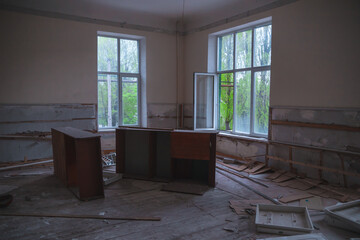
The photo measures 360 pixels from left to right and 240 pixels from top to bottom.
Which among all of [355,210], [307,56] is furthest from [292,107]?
[355,210]

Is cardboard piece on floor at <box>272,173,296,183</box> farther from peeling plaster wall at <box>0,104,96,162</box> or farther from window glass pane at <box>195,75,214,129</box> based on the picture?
peeling plaster wall at <box>0,104,96,162</box>

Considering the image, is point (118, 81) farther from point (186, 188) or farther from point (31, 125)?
point (186, 188)

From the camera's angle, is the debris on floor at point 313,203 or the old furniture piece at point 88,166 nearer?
the debris on floor at point 313,203

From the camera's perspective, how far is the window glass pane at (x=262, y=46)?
607cm

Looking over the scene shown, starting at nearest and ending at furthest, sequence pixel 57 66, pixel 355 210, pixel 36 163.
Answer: pixel 355 210
pixel 36 163
pixel 57 66

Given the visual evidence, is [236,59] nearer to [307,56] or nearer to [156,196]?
[307,56]

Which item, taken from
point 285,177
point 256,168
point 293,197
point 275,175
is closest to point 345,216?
point 293,197

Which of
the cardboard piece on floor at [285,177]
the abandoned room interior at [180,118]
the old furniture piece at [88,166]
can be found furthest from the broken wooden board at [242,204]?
the old furniture piece at [88,166]

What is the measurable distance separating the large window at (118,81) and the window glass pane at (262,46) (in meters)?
3.33

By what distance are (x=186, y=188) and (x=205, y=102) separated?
333 centimetres

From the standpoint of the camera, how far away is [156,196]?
171 inches

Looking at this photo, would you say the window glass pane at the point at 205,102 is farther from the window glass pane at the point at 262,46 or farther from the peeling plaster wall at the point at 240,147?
the window glass pane at the point at 262,46

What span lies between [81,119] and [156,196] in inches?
137

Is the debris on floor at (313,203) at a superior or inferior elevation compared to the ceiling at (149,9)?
inferior
